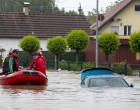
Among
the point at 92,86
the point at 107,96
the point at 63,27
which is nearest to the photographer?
the point at 107,96

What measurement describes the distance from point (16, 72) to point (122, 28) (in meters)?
44.8

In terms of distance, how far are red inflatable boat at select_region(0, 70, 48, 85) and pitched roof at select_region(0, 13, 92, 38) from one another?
44.9 meters

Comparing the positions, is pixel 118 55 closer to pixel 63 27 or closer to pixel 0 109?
pixel 63 27

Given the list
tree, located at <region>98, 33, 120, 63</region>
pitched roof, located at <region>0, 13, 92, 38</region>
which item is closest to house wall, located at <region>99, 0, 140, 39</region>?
pitched roof, located at <region>0, 13, 92, 38</region>

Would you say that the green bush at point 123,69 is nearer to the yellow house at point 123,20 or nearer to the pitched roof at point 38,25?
the yellow house at point 123,20

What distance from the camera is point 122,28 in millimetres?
74500

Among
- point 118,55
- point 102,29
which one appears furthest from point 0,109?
point 102,29

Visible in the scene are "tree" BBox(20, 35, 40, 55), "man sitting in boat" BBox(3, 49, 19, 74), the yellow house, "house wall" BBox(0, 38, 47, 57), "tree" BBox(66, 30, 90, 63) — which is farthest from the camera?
"house wall" BBox(0, 38, 47, 57)

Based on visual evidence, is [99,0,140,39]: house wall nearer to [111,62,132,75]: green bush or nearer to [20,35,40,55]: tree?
[20,35,40,55]: tree

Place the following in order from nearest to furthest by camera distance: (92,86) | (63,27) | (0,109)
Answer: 1. (0,109)
2. (92,86)
3. (63,27)

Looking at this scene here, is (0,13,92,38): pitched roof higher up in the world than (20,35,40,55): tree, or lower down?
higher up

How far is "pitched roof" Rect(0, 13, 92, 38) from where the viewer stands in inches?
3027

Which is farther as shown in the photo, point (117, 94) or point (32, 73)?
point (32, 73)

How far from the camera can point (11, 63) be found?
31.1m
